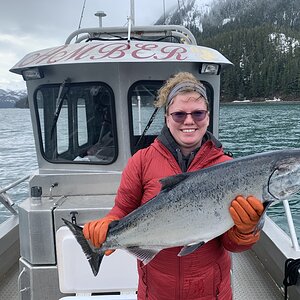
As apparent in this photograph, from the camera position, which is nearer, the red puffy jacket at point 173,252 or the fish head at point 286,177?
the fish head at point 286,177

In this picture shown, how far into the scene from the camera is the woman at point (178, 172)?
7.41 feet

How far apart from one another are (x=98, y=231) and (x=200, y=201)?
63cm

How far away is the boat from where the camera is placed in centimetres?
352

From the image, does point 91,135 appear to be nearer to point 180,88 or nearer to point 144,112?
point 144,112

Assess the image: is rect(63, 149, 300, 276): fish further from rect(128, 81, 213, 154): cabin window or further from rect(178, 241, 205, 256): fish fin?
rect(128, 81, 213, 154): cabin window

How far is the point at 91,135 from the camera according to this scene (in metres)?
4.47

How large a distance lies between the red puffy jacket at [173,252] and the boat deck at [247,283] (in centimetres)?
272

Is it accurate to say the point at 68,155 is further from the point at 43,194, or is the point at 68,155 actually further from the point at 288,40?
the point at 288,40

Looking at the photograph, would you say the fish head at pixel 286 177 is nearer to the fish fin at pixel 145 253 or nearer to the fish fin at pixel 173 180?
the fish fin at pixel 173 180

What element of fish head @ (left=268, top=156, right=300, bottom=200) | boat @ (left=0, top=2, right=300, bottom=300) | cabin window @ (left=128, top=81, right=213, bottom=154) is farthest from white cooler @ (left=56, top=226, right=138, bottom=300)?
fish head @ (left=268, top=156, right=300, bottom=200)

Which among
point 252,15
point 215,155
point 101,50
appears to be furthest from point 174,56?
point 252,15

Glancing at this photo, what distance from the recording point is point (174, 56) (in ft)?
12.6

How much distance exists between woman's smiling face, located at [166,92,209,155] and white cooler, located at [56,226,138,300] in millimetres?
1496

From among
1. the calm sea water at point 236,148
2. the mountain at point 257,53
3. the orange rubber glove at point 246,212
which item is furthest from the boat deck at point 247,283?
the mountain at point 257,53
